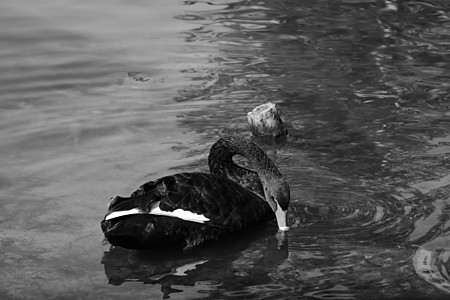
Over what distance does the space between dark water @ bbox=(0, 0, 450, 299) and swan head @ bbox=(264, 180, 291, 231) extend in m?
0.08

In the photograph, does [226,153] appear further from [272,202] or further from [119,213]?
[119,213]

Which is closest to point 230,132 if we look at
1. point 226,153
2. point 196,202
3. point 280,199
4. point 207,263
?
point 226,153

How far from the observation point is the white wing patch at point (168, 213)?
5996 millimetres

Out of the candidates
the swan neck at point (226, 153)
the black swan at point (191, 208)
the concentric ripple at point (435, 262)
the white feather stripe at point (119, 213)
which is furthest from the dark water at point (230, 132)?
the swan neck at point (226, 153)

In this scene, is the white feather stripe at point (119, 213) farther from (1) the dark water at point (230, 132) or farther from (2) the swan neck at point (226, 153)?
(2) the swan neck at point (226, 153)

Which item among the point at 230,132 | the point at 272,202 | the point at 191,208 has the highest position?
the point at 191,208

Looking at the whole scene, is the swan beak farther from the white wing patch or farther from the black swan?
the white wing patch

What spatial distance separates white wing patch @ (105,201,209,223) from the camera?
6.00 metres

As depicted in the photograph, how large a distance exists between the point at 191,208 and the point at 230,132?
6.40 feet

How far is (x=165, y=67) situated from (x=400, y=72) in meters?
2.07

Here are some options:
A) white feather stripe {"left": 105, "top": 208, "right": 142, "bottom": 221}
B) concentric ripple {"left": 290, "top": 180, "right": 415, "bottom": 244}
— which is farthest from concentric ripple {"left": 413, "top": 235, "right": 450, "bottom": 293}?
white feather stripe {"left": 105, "top": 208, "right": 142, "bottom": 221}

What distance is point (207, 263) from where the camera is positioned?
6.02 meters

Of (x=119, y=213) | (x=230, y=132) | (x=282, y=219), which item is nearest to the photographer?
(x=119, y=213)

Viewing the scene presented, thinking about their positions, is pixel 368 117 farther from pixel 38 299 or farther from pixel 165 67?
pixel 38 299
